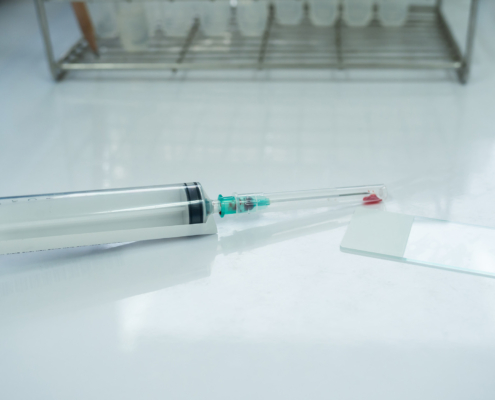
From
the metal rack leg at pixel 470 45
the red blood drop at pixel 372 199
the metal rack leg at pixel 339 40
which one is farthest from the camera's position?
the metal rack leg at pixel 339 40

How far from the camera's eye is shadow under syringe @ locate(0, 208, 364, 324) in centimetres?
62

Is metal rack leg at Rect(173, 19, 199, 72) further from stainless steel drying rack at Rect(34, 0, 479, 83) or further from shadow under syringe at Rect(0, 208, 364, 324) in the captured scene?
shadow under syringe at Rect(0, 208, 364, 324)

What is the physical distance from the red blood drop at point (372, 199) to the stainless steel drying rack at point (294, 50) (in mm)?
538

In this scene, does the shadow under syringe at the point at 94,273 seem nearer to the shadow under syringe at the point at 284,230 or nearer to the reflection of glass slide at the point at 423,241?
the shadow under syringe at the point at 284,230

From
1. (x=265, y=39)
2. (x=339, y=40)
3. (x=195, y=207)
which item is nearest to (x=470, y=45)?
(x=339, y=40)

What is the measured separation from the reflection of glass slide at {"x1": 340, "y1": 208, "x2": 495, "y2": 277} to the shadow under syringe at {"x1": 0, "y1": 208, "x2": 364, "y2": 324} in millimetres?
44

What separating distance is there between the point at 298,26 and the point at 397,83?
42 cm

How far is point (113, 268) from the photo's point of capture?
67cm

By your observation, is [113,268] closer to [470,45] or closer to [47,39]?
[47,39]

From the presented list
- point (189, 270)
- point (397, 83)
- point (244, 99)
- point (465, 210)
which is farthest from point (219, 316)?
point (397, 83)

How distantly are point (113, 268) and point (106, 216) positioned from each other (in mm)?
71

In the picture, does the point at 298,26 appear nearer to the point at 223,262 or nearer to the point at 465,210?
the point at 465,210

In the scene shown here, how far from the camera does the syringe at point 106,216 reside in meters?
0.67

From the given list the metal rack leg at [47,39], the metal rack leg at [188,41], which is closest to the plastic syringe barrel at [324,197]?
the metal rack leg at [188,41]
